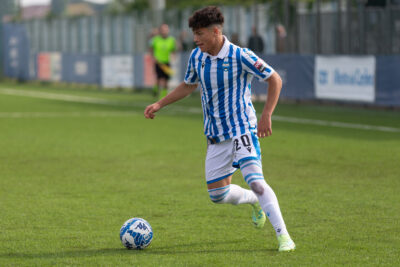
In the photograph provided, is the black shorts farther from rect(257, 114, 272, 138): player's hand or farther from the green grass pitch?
rect(257, 114, 272, 138): player's hand

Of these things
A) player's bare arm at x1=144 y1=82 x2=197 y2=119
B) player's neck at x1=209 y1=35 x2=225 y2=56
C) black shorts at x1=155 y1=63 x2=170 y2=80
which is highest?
player's neck at x1=209 y1=35 x2=225 y2=56

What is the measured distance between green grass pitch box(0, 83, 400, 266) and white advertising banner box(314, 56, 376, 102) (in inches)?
90.9

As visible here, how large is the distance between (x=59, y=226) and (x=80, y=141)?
7418mm

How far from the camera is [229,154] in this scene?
644 cm

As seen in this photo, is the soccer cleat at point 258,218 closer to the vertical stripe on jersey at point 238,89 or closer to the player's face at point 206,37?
the vertical stripe on jersey at point 238,89

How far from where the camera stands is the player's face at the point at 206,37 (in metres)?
6.23

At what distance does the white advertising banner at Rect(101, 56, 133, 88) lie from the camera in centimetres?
3294

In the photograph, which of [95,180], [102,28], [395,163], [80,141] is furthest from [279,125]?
[102,28]

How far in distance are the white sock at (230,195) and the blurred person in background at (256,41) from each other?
18.3 m

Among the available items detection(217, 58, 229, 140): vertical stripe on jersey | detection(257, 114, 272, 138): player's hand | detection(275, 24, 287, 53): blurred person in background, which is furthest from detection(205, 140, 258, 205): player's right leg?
detection(275, 24, 287, 53): blurred person in background

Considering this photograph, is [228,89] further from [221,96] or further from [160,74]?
[160,74]

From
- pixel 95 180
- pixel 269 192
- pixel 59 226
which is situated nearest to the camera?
pixel 269 192

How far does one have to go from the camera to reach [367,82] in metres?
19.9

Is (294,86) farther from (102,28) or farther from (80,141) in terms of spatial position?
(102,28)
